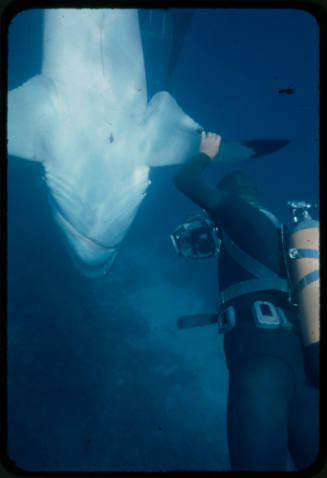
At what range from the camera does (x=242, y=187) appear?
386cm

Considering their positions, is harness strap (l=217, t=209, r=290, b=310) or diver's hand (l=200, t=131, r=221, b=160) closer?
harness strap (l=217, t=209, r=290, b=310)

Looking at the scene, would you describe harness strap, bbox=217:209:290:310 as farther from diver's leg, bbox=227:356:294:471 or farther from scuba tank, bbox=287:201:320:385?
diver's leg, bbox=227:356:294:471

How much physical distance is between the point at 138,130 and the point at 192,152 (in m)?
1.14

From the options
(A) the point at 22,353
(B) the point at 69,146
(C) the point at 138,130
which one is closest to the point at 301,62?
(C) the point at 138,130

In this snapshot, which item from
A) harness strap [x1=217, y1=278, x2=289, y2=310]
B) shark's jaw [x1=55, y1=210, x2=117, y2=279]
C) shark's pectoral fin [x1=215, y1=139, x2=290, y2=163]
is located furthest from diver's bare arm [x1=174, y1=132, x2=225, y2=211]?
shark's jaw [x1=55, y1=210, x2=117, y2=279]

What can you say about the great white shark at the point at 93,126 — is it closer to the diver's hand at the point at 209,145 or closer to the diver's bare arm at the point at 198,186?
the diver's hand at the point at 209,145

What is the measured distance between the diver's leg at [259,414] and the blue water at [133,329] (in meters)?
3.20

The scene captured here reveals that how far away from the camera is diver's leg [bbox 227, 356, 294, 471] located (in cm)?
243

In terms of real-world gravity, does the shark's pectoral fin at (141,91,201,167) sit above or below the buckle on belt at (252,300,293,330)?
above

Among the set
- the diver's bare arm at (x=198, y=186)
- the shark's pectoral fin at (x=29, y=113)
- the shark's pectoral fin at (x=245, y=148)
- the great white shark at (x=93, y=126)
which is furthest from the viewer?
the shark's pectoral fin at (x=245, y=148)

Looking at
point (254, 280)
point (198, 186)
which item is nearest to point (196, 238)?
point (198, 186)

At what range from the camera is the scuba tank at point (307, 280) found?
2.55 meters

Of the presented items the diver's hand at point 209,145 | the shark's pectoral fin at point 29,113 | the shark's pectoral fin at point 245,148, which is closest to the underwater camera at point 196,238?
the diver's hand at point 209,145

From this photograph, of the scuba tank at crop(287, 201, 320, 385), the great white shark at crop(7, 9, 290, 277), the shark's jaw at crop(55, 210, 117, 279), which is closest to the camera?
the scuba tank at crop(287, 201, 320, 385)
